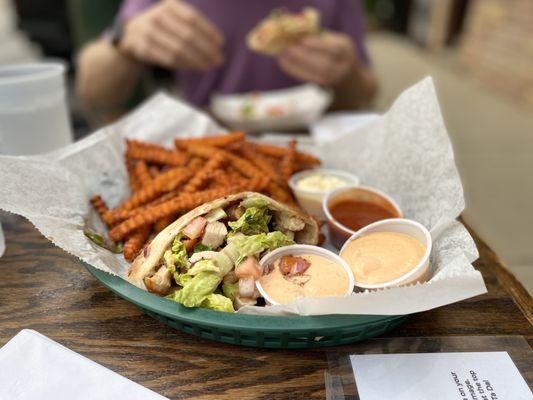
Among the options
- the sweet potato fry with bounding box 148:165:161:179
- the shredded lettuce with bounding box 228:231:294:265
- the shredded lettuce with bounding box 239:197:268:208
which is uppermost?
the shredded lettuce with bounding box 239:197:268:208

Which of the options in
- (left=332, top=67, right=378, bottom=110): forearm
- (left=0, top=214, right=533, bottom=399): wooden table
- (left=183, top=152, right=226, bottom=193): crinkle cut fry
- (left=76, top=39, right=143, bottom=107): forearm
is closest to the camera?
(left=0, top=214, right=533, bottom=399): wooden table

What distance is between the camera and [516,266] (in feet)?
10.1

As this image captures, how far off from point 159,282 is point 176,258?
2.9 inches

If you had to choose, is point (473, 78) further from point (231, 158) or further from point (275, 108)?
point (231, 158)

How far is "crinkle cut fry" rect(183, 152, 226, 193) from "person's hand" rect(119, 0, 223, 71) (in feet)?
3.66

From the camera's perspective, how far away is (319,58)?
2693 millimetres

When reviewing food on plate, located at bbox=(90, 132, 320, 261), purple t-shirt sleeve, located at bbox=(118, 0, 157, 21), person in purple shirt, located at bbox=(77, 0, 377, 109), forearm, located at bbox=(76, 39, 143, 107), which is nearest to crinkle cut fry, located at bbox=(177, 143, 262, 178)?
food on plate, located at bbox=(90, 132, 320, 261)

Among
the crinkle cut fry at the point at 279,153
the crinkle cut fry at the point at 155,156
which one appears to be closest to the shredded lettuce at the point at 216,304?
the crinkle cut fry at the point at 155,156

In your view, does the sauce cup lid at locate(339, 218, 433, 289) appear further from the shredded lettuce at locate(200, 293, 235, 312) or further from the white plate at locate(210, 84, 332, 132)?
the white plate at locate(210, 84, 332, 132)

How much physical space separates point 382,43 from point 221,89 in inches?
326

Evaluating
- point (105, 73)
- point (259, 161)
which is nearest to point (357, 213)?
point (259, 161)

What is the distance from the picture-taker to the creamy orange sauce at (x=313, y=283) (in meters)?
1.15

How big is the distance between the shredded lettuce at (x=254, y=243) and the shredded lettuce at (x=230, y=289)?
0.06m

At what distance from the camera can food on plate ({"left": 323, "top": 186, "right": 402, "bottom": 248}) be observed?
1551 millimetres
